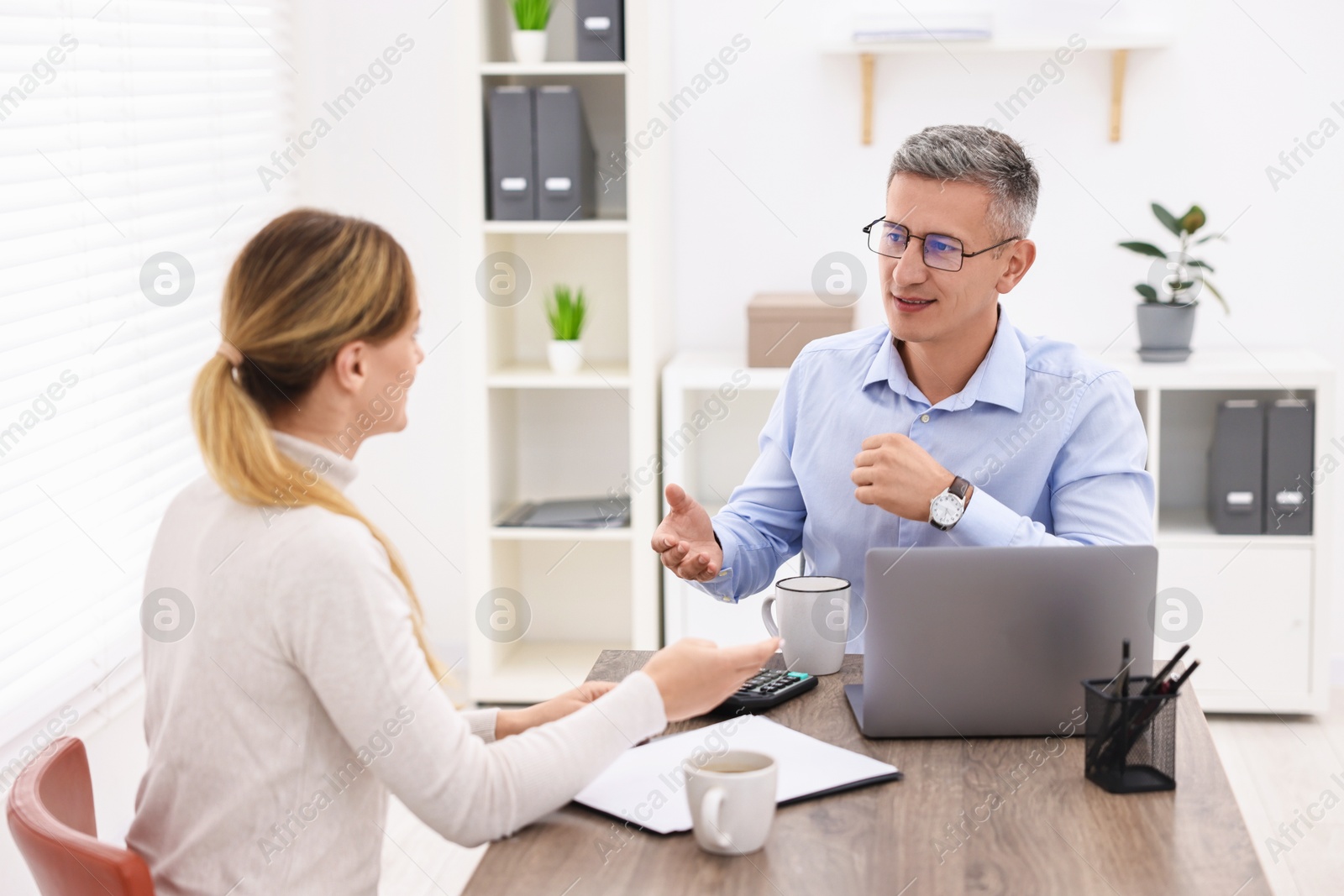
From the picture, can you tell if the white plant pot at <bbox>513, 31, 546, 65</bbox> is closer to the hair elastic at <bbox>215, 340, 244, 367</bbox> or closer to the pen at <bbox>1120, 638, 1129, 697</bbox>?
the hair elastic at <bbox>215, 340, 244, 367</bbox>

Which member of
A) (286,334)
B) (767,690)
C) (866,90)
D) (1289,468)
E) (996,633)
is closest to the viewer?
(286,334)

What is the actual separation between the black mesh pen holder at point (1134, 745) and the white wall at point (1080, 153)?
238 cm

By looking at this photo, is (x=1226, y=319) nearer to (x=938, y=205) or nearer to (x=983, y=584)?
(x=938, y=205)

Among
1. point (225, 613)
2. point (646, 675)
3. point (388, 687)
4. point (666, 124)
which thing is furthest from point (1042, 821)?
point (666, 124)

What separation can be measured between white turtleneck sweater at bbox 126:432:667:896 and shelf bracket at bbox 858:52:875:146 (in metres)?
2.55

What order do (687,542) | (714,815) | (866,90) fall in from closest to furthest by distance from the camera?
(714,815)
(687,542)
(866,90)

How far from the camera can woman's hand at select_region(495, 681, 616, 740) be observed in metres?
1.34

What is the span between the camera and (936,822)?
116 cm

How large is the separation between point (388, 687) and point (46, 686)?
62.1 inches

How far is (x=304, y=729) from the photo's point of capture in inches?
45.6

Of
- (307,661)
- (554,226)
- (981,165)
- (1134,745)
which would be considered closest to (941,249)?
(981,165)

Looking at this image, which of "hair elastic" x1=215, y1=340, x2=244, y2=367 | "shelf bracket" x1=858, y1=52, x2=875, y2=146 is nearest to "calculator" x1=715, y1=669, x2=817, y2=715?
"hair elastic" x1=215, y1=340, x2=244, y2=367

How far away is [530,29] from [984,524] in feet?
6.87

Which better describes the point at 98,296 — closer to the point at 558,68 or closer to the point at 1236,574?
the point at 558,68
